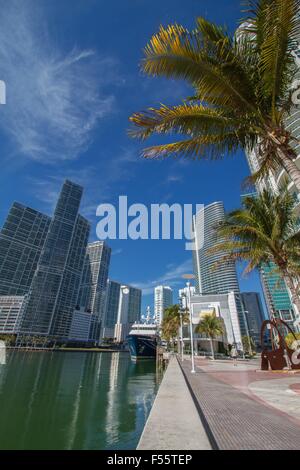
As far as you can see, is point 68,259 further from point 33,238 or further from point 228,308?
point 228,308

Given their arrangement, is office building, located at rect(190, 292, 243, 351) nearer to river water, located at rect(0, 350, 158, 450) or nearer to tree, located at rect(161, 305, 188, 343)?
tree, located at rect(161, 305, 188, 343)

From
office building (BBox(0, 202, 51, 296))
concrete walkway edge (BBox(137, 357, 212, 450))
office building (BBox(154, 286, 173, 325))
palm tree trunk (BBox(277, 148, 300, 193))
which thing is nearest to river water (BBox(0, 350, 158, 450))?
concrete walkway edge (BBox(137, 357, 212, 450))

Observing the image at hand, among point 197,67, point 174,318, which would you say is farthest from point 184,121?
point 174,318

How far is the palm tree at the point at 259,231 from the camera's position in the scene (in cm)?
1180

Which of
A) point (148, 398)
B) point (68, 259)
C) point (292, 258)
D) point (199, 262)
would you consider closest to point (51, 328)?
point (68, 259)

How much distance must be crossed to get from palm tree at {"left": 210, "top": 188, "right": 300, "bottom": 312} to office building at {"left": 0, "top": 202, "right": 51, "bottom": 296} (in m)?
162

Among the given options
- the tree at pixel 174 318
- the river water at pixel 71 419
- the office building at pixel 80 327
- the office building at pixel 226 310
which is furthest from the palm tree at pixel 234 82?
the office building at pixel 80 327

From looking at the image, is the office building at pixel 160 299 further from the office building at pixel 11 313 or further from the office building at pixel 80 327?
the office building at pixel 11 313

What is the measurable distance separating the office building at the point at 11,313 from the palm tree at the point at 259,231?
143114mm

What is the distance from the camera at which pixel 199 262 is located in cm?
14688

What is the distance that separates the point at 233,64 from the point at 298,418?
7916 mm

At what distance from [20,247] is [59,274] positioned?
32.9 meters

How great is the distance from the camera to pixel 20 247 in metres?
155

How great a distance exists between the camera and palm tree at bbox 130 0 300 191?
497cm
